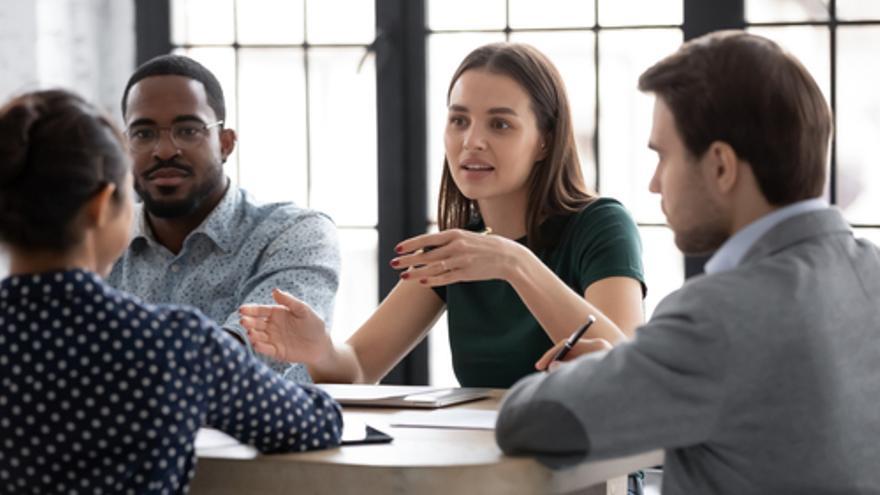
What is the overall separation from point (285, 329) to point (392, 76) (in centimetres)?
150

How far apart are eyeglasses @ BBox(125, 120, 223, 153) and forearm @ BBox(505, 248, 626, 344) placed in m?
0.87

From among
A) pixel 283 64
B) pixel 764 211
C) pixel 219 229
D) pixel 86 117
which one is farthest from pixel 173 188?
pixel 764 211

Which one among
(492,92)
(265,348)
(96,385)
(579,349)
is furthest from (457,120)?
(96,385)

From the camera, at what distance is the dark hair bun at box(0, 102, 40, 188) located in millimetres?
1517

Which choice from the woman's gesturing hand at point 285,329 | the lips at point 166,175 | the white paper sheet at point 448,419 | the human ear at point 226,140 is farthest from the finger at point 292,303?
the human ear at point 226,140

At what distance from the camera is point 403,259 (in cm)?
217

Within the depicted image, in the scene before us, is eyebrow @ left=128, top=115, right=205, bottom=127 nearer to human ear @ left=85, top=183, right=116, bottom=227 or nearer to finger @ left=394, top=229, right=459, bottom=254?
finger @ left=394, top=229, right=459, bottom=254

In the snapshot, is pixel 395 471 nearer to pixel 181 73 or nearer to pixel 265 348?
pixel 265 348

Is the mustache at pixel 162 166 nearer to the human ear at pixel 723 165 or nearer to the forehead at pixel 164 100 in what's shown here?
the forehead at pixel 164 100

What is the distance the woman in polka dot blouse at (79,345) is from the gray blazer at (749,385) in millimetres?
385

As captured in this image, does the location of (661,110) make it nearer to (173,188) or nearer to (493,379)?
(493,379)

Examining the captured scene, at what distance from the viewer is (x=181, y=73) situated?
9.58ft

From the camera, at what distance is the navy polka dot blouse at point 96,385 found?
150cm

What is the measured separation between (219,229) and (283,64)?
1098mm
